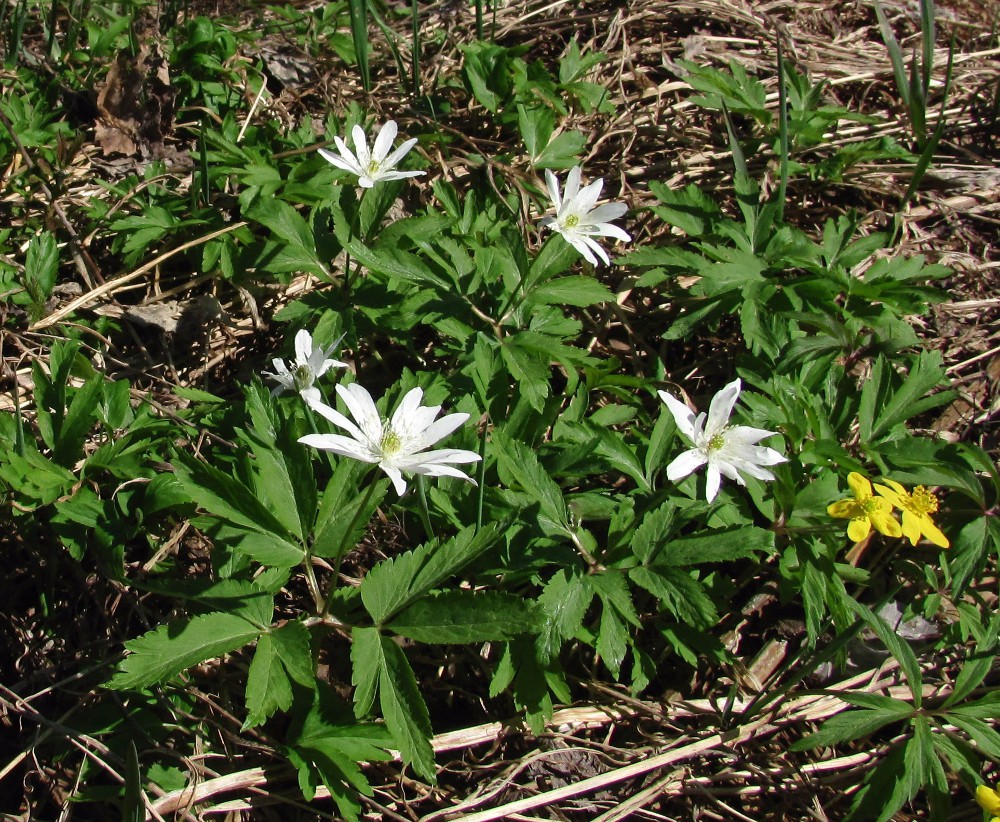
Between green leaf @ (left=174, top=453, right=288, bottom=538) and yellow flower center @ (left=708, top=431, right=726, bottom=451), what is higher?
green leaf @ (left=174, top=453, right=288, bottom=538)

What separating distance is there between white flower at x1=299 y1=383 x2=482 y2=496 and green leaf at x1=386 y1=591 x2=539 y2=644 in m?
0.33

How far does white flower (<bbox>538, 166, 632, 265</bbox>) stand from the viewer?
304cm

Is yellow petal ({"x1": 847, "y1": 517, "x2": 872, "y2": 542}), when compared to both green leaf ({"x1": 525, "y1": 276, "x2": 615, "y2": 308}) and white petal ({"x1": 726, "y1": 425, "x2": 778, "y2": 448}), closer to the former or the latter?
white petal ({"x1": 726, "y1": 425, "x2": 778, "y2": 448})

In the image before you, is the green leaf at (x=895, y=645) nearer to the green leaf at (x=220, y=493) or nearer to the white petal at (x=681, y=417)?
the white petal at (x=681, y=417)

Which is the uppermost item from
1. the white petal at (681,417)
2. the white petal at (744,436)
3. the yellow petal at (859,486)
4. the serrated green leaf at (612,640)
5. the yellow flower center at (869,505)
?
the white petal at (681,417)

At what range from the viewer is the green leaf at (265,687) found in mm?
2219

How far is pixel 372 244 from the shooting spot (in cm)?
332

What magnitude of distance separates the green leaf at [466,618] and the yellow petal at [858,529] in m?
0.97

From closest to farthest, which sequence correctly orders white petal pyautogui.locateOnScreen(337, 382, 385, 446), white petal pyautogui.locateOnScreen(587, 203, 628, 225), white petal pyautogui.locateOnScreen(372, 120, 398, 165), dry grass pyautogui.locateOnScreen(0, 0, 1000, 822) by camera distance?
1. white petal pyautogui.locateOnScreen(337, 382, 385, 446)
2. dry grass pyautogui.locateOnScreen(0, 0, 1000, 822)
3. white petal pyautogui.locateOnScreen(587, 203, 628, 225)
4. white petal pyautogui.locateOnScreen(372, 120, 398, 165)

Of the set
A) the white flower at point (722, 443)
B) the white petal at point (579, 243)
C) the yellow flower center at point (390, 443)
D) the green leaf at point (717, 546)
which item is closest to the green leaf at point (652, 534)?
the green leaf at point (717, 546)

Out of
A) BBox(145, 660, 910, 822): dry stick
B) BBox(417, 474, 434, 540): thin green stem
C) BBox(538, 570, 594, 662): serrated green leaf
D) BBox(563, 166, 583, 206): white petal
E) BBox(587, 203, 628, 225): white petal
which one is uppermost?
BBox(563, 166, 583, 206): white petal

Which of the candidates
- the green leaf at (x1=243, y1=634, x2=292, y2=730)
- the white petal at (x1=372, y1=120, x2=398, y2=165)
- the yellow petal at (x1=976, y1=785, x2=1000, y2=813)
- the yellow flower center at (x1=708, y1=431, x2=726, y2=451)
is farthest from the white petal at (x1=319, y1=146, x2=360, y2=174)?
the yellow petal at (x1=976, y1=785, x2=1000, y2=813)

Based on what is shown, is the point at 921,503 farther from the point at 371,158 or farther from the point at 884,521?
the point at 371,158

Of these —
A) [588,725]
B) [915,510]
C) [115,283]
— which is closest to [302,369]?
[115,283]
